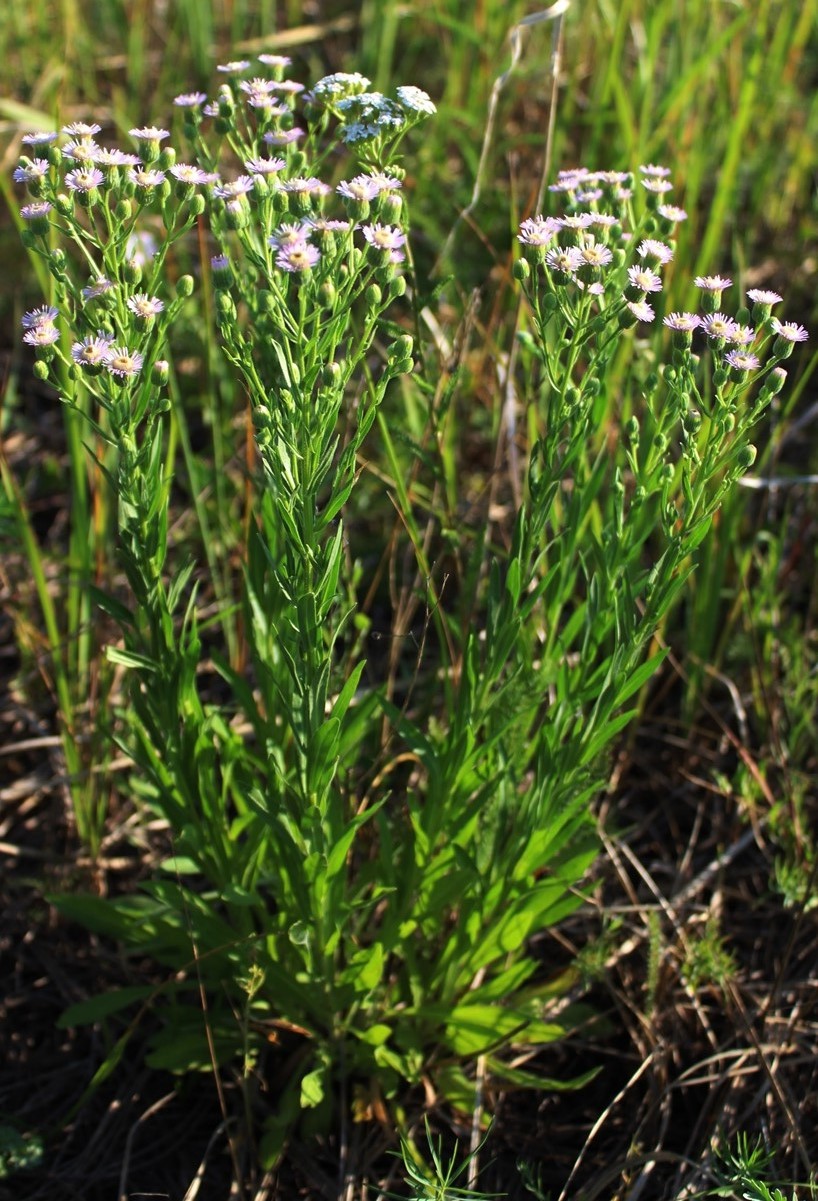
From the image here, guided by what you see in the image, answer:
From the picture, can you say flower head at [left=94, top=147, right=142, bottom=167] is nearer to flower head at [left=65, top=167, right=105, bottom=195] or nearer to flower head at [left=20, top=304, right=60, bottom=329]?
flower head at [left=65, top=167, right=105, bottom=195]

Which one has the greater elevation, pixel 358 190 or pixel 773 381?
pixel 358 190

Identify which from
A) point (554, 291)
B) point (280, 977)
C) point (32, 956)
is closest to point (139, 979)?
point (32, 956)

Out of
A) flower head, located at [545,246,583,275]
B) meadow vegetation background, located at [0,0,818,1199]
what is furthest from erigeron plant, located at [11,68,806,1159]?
meadow vegetation background, located at [0,0,818,1199]

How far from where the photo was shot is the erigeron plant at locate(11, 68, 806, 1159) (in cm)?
166

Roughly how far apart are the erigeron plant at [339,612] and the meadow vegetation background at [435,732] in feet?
0.38

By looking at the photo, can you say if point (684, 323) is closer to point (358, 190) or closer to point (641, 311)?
point (641, 311)

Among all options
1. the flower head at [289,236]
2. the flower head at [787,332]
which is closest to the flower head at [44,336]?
the flower head at [289,236]

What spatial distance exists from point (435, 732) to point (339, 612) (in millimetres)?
435

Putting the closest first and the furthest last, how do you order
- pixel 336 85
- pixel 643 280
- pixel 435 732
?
1. pixel 643 280
2. pixel 336 85
3. pixel 435 732

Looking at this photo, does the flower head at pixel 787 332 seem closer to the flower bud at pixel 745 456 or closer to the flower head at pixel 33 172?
the flower bud at pixel 745 456

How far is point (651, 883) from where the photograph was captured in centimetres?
244

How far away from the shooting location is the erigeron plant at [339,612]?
166 centimetres

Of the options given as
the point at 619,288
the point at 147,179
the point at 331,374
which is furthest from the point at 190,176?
the point at 619,288

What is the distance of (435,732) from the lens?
A: 2301 millimetres
